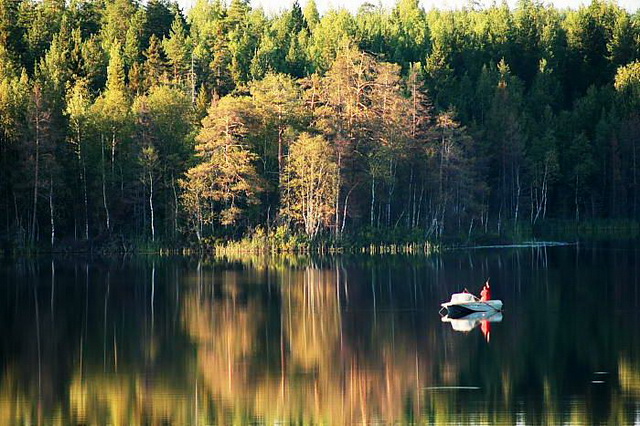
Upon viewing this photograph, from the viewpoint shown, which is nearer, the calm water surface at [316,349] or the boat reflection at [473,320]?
the calm water surface at [316,349]

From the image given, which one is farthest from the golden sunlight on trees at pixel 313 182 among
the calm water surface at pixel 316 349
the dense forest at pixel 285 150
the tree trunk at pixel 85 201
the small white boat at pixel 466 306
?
the small white boat at pixel 466 306

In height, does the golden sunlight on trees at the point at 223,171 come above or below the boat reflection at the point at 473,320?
above

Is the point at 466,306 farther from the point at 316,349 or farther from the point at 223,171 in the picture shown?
the point at 223,171

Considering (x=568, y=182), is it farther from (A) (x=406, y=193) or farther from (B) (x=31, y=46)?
(B) (x=31, y=46)

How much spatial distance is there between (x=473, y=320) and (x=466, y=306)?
0.55m

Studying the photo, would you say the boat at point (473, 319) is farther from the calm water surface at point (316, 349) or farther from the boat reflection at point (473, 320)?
the calm water surface at point (316, 349)

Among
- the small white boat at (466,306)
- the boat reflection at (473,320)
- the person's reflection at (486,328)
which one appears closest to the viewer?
the person's reflection at (486,328)

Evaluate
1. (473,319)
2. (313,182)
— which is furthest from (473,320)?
(313,182)

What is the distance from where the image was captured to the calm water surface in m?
23.1

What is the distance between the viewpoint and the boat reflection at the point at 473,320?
1396 inches

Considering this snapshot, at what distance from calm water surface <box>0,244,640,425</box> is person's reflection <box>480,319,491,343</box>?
12.6 inches

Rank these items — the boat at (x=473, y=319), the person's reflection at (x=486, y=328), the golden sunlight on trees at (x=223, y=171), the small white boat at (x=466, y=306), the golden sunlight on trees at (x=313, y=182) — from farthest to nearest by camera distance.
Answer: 1. the golden sunlight on trees at (x=223, y=171)
2. the golden sunlight on trees at (x=313, y=182)
3. the small white boat at (x=466, y=306)
4. the boat at (x=473, y=319)
5. the person's reflection at (x=486, y=328)

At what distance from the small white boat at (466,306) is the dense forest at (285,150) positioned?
32282mm

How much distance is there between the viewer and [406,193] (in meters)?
77.4
